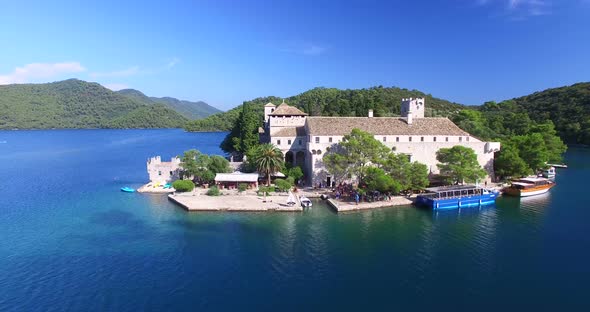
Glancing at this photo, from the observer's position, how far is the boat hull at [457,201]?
42.2 metres

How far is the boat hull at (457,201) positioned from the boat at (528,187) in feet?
18.4

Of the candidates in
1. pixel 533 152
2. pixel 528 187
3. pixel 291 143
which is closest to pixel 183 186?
pixel 291 143

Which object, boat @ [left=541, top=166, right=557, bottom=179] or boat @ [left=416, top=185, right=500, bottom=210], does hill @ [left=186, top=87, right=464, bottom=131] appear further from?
→ boat @ [left=416, top=185, right=500, bottom=210]

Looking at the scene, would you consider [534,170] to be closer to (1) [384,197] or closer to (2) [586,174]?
(2) [586,174]

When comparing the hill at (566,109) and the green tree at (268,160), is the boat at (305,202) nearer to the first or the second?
the green tree at (268,160)

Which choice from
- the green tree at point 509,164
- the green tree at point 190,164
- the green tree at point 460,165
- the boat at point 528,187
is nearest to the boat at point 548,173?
the green tree at point 509,164

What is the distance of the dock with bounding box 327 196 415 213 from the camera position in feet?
133

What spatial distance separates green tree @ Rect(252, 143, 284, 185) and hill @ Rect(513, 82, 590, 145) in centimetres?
11371

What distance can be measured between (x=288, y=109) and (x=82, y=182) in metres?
37.2

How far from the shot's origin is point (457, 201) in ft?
142

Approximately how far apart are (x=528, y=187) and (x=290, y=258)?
39.7m

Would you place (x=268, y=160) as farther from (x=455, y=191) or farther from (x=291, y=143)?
(x=455, y=191)

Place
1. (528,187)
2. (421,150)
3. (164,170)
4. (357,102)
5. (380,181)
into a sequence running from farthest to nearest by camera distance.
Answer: (357,102), (164,170), (421,150), (528,187), (380,181)

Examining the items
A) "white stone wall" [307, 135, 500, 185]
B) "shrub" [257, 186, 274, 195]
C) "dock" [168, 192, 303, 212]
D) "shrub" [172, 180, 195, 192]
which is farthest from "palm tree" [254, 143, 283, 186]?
"shrub" [172, 180, 195, 192]
